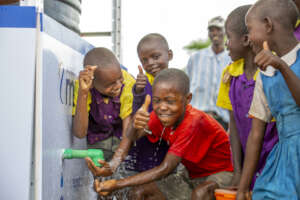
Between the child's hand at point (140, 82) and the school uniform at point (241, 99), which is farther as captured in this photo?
the child's hand at point (140, 82)

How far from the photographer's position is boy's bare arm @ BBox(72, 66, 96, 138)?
2.43m

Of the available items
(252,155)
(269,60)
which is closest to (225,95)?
(252,155)

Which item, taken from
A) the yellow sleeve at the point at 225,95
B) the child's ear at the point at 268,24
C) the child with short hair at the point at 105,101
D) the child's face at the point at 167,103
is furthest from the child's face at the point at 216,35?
the child's ear at the point at 268,24

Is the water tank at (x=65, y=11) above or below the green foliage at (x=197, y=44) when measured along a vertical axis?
below

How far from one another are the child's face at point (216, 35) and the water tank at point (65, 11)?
270 cm

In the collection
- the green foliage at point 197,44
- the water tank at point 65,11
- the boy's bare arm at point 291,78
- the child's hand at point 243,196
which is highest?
the green foliage at point 197,44

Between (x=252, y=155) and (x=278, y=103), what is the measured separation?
0.36 metres

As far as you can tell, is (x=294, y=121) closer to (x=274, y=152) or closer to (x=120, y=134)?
Result: (x=274, y=152)

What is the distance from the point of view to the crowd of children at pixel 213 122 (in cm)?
193

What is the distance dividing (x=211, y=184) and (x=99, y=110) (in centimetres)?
98

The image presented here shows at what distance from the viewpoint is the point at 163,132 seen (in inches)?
105

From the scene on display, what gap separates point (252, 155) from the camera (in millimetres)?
2137

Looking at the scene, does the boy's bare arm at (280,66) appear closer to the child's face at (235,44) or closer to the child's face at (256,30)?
the child's face at (256,30)

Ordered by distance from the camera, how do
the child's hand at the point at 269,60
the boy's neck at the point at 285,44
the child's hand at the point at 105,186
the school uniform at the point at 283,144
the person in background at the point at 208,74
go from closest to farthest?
the child's hand at the point at 269,60 < the school uniform at the point at 283,144 < the boy's neck at the point at 285,44 < the child's hand at the point at 105,186 < the person in background at the point at 208,74
